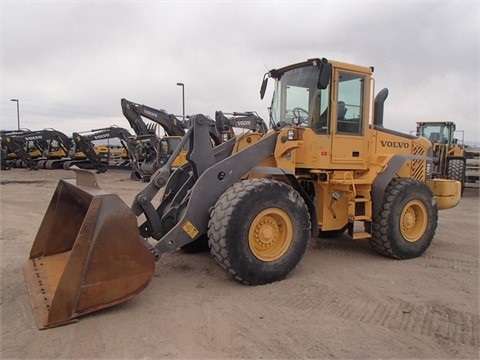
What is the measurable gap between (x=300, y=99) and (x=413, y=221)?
8.03 feet

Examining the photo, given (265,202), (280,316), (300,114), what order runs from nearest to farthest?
(280,316) → (265,202) → (300,114)

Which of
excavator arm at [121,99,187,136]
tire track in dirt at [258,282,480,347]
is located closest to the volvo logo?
tire track in dirt at [258,282,480,347]

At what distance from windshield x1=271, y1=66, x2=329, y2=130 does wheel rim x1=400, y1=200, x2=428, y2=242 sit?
75.4 inches

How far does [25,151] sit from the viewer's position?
25.3m

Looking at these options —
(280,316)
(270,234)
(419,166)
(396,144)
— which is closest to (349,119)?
(396,144)

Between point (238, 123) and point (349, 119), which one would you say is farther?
point (238, 123)

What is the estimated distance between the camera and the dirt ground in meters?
3.28

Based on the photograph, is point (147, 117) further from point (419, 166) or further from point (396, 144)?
point (419, 166)

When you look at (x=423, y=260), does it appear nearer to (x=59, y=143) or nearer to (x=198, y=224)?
(x=198, y=224)

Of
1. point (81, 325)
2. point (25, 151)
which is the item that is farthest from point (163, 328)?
point (25, 151)

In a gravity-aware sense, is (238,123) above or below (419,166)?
above

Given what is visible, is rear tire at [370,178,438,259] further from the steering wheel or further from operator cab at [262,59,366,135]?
the steering wheel

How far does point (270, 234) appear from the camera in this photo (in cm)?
475

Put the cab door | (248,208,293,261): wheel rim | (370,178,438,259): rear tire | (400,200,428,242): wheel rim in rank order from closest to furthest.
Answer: (248,208,293,261): wheel rim < the cab door < (370,178,438,259): rear tire < (400,200,428,242): wheel rim
